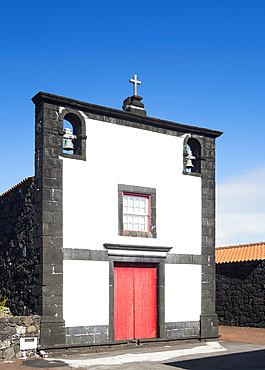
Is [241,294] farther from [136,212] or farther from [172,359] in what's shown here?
[172,359]

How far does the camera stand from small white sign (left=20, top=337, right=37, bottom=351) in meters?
11.2

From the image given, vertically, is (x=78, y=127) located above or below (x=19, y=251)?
above

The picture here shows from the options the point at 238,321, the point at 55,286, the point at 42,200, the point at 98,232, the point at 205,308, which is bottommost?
the point at 238,321

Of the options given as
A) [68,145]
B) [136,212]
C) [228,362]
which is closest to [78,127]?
[68,145]

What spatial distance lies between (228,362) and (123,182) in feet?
17.6

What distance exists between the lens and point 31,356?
1126cm

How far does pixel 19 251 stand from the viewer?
43.5ft

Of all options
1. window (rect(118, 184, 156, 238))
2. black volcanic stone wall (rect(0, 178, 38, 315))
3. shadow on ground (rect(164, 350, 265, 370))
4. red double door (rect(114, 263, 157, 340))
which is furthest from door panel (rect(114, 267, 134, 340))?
shadow on ground (rect(164, 350, 265, 370))

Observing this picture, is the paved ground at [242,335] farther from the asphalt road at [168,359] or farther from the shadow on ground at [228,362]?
the shadow on ground at [228,362]

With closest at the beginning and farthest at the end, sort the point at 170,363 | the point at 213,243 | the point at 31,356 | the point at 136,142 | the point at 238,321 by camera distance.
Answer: the point at 170,363 → the point at 31,356 → the point at 136,142 → the point at 213,243 → the point at 238,321

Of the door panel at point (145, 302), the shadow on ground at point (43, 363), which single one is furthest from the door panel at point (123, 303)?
the shadow on ground at point (43, 363)

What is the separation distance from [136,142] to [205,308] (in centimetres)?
522

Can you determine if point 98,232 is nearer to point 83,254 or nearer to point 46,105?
point 83,254

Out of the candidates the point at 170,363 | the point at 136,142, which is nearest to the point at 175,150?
the point at 136,142
